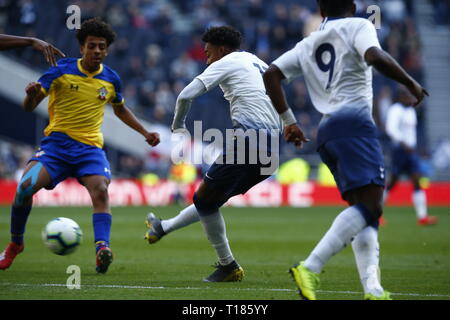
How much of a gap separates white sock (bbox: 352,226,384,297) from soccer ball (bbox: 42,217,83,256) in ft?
10.3

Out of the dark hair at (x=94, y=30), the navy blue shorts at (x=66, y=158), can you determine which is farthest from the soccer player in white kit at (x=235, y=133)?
the navy blue shorts at (x=66, y=158)

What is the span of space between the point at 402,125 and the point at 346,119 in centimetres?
1064

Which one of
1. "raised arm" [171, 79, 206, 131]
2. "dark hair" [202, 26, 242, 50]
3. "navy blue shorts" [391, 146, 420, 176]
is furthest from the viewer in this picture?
"navy blue shorts" [391, 146, 420, 176]

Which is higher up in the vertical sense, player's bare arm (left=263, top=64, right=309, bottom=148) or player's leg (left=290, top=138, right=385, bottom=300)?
player's bare arm (left=263, top=64, right=309, bottom=148)

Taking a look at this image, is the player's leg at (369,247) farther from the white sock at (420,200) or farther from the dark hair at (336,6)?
the white sock at (420,200)

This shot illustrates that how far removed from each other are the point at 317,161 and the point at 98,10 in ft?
29.8

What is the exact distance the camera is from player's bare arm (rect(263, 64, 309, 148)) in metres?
6.01

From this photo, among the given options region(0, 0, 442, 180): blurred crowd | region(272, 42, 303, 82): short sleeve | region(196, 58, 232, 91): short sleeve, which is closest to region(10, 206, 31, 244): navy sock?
region(196, 58, 232, 91): short sleeve

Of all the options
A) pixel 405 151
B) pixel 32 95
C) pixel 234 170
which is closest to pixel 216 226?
pixel 234 170

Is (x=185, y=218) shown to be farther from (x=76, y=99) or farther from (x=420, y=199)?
(x=420, y=199)

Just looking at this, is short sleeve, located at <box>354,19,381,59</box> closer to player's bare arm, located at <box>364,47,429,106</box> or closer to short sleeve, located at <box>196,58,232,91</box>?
player's bare arm, located at <box>364,47,429,106</box>
